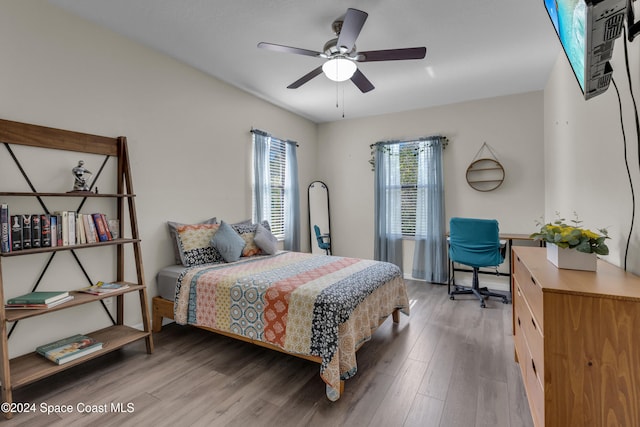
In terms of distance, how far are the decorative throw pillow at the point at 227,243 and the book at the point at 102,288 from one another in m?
0.89

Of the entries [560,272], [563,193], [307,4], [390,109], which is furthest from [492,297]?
[307,4]

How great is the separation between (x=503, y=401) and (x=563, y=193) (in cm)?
215

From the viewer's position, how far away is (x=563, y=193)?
115 inches

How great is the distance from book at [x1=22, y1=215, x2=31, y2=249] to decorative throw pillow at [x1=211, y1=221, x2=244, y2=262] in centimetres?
141

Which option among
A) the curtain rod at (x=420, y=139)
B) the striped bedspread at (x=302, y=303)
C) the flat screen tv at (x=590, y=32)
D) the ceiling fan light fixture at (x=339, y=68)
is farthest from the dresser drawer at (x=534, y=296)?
the curtain rod at (x=420, y=139)

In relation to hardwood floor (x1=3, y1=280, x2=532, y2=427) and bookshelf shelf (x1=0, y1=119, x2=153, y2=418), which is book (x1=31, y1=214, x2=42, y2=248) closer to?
bookshelf shelf (x1=0, y1=119, x2=153, y2=418)

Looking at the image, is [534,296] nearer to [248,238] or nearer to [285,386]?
[285,386]

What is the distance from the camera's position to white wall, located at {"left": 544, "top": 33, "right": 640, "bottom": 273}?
1.49 m

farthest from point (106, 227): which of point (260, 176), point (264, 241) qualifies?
point (260, 176)

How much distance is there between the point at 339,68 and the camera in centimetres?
241

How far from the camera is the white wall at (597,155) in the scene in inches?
58.7

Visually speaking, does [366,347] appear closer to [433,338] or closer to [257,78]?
[433,338]

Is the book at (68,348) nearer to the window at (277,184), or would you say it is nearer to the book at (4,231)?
the book at (4,231)

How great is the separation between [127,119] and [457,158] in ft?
13.5
